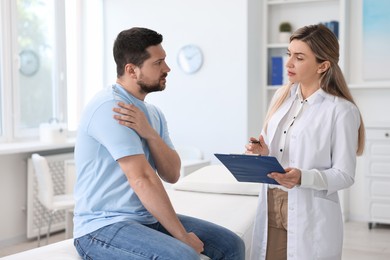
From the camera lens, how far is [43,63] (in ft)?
15.8

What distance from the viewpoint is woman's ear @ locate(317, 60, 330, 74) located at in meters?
1.98

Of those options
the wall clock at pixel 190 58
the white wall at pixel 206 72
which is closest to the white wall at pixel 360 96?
the white wall at pixel 206 72

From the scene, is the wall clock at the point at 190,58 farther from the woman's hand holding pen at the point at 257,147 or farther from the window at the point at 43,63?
the woman's hand holding pen at the point at 257,147

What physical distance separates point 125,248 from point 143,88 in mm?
578

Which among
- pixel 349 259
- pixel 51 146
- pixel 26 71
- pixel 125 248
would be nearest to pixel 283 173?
pixel 125 248

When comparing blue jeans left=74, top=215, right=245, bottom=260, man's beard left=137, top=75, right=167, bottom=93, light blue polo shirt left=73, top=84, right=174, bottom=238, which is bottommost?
blue jeans left=74, top=215, right=245, bottom=260

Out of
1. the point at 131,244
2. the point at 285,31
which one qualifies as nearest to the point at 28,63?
the point at 285,31

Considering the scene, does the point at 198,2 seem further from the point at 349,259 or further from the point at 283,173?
the point at 283,173

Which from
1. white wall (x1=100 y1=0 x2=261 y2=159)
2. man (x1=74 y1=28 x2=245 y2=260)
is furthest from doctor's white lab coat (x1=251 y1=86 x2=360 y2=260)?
white wall (x1=100 y1=0 x2=261 y2=159)

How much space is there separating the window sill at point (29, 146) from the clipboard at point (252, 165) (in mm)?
2547

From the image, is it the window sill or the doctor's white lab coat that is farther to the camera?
the window sill

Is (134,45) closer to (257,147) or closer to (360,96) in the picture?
→ (257,147)

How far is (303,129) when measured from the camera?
1.95 meters

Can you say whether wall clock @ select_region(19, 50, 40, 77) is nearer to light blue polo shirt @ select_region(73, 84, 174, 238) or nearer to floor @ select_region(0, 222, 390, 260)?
floor @ select_region(0, 222, 390, 260)
